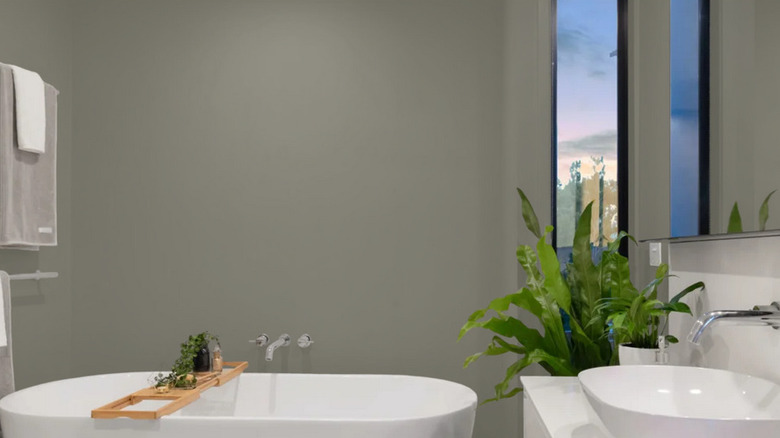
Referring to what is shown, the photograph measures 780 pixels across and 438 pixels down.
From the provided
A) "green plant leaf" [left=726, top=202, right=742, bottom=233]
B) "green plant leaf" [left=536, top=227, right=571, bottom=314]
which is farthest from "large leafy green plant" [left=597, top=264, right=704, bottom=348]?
"green plant leaf" [left=726, top=202, right=742, bottom=233]

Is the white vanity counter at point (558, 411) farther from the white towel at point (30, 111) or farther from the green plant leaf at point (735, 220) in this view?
the white towel at point (30, 111)

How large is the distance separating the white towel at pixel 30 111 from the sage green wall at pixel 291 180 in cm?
69

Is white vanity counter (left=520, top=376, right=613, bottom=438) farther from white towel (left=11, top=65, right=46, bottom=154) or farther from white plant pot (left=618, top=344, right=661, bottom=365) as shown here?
white towel (left=11, top=65, right=46, bottom=154)

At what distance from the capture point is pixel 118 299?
13.2 feet

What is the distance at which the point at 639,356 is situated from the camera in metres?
2.01

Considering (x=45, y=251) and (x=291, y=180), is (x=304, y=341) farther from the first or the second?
(x=45, y=251)

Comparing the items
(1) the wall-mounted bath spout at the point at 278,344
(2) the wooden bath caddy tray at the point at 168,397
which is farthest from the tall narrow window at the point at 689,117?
(1) the wall-mounted bath spout at the point at 278,344

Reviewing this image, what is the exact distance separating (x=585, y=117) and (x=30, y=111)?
8.89ft

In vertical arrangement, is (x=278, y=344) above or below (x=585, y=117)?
below

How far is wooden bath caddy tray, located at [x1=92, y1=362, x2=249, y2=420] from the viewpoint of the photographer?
263 cm

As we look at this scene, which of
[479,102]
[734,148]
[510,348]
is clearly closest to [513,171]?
[479,102]

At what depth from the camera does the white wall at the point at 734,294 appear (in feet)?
5.43

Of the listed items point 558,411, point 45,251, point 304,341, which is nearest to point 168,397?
point 304,341

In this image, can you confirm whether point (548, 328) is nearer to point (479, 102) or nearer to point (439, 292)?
point (439, 292)
